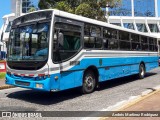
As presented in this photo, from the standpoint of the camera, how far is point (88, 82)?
10.9 metres

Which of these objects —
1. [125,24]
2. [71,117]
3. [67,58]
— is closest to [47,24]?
[67,58]

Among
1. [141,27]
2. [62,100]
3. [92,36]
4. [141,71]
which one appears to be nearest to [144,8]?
[141,27]

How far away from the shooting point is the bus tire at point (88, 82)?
10719 mm

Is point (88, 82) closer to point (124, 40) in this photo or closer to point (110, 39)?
point (110, 39)

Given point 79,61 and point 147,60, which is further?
point 147,60

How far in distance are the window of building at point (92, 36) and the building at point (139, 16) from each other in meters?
57.8

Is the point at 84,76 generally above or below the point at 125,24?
below

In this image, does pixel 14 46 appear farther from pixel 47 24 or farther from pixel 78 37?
pixel 78 37

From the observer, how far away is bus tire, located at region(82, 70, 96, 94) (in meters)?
10.7

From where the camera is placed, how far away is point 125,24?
7369 centimetres

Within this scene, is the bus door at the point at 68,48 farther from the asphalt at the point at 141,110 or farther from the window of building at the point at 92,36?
the asphalt at the point at 141,110

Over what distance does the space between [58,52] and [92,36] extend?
2.47 m

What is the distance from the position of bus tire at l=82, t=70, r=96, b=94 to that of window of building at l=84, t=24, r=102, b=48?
1090 mm

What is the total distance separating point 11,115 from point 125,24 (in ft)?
224
